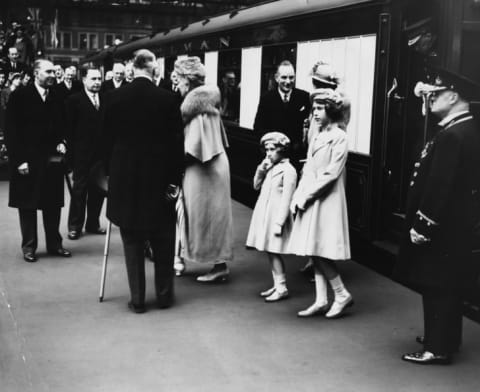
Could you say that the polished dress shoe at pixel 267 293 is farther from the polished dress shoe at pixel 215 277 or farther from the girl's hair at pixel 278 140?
the girl's hair at pixel 278 140

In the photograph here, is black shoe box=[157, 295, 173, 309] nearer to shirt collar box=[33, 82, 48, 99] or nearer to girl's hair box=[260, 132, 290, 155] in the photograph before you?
girl's hair box=[260, 132, 290, 155]

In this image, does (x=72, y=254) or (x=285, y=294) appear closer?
(x=285, y=294)

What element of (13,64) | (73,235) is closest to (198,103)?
(73,235)

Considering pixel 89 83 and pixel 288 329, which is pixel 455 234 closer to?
pixel 288 329

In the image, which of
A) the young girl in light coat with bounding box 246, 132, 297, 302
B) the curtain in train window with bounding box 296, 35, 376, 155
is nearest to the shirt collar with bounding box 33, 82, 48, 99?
the young girl in light coat with bounding box 246, 132, 297, 302

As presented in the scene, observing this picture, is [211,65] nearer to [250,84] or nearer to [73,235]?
[250,84]

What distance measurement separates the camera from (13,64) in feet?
49.2

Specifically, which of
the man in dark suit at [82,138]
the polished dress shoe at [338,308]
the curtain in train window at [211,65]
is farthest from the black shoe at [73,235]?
the curtain in train window at [211,65]

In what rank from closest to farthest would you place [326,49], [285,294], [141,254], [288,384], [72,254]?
[288,384] → [141,254] → [285,294] → [72,254] → [326,49]

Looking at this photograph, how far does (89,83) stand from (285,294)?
3.55 m

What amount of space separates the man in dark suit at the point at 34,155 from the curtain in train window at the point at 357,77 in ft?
8.26

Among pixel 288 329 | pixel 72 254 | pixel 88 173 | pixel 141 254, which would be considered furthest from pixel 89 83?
pixel 288 329

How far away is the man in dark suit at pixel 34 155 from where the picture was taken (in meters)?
7.46

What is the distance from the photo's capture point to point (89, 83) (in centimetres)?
856
